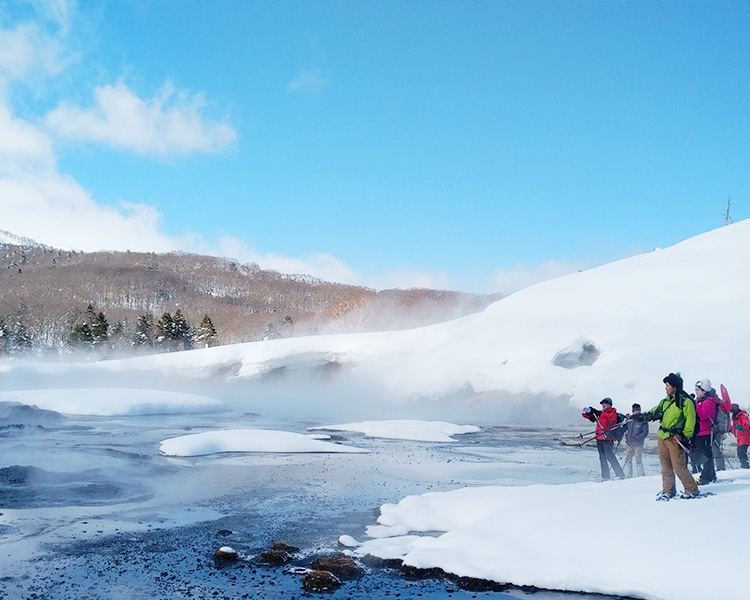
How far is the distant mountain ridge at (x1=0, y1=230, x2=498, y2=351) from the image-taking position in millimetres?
77500

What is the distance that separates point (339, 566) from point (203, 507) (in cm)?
400

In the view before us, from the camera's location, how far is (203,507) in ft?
32.3

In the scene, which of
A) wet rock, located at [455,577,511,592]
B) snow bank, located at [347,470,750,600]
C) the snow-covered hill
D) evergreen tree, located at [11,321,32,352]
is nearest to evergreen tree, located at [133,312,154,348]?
evergreen tree, located at [11,321,32,352]

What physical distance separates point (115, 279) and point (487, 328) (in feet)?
524

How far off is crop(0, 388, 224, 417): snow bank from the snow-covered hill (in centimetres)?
1038

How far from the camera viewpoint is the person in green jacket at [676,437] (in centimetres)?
743

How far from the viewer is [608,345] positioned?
2622cm

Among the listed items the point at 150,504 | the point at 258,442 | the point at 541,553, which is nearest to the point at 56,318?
the point at 258,442

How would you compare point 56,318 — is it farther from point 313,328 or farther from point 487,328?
point 487,328

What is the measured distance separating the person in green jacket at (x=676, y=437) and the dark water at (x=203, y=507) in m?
2.45

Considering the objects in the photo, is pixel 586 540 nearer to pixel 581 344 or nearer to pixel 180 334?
pixel 581 344

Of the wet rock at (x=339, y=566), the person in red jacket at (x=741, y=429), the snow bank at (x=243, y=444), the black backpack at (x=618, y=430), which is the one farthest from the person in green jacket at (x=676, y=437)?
the snow bank at (x=243, y=444)

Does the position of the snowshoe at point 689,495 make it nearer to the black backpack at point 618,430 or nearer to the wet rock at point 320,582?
the black backpack at point 618,430

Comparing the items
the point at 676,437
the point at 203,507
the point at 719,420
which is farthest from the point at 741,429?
the point at 203,507
